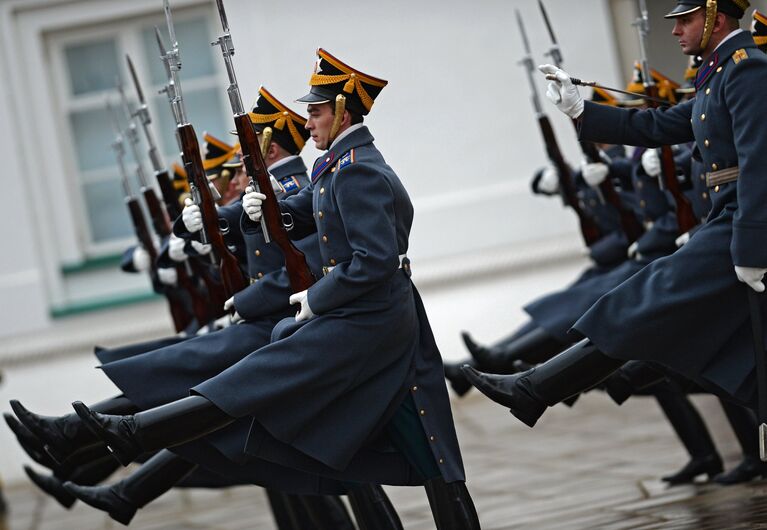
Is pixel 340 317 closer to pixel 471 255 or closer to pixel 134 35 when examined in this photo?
pixel 471 255

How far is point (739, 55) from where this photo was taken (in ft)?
14.4

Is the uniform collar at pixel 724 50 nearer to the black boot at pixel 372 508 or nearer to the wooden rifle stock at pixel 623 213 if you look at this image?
the black boot at pixel 372 508

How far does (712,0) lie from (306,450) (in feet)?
6.26

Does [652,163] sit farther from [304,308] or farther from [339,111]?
[304,308]

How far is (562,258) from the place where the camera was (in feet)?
36.7

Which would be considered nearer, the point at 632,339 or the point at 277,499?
the point at 632,339

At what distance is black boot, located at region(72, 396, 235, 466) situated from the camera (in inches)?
180

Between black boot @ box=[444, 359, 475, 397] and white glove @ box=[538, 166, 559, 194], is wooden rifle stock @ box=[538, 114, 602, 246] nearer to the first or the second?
white glove @ box=[538, 166, 559, 194]

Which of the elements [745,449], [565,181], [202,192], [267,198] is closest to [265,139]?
[202,192]

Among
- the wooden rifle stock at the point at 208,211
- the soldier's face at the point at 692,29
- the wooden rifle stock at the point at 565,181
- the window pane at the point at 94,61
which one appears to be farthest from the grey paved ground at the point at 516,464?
the window pane at the point at 94,61

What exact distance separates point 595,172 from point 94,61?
5707mm

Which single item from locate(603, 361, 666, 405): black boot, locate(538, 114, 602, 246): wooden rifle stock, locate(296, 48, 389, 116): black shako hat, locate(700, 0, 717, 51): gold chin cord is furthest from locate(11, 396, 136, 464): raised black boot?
locate(538, 114, 602, 246): wooden rifle stock

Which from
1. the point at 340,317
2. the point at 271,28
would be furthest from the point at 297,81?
the point at 340,317

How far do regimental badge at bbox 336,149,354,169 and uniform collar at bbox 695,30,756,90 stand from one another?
1.13 m
